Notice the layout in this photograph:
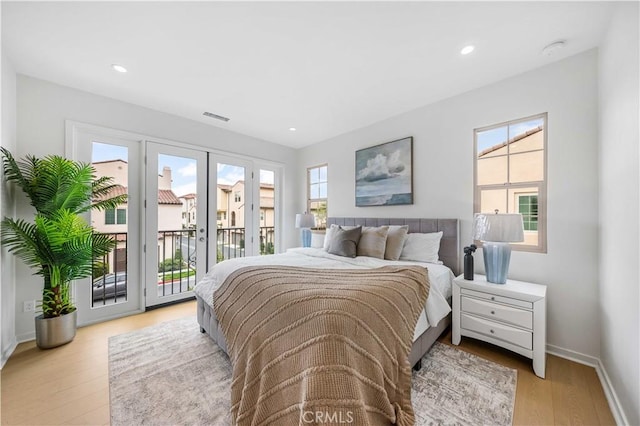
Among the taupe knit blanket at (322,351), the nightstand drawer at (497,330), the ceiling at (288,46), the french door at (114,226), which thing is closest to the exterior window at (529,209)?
the nightstand drawer at (497,330)

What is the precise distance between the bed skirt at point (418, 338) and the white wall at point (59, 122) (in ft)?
5.72

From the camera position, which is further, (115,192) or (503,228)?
(115,192)

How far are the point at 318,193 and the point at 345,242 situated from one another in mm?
1900

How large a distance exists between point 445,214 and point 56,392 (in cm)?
380

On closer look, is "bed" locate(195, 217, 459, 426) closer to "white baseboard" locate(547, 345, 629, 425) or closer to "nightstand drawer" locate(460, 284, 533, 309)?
"nightstand drawer" locate(460, 284, 533, 309)

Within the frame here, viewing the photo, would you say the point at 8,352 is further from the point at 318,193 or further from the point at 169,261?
the point at 318,193

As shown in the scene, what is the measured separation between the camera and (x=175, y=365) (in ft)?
6.41

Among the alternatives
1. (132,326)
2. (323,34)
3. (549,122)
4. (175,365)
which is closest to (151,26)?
(323,34)

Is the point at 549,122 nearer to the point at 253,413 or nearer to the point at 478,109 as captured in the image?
the point at 478,109

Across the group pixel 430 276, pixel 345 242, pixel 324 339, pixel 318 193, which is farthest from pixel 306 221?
pixel 324 339

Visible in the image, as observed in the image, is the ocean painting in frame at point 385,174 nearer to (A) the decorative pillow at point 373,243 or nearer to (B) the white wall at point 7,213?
(A) the decorative pillow at point 373,243

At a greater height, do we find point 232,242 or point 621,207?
point 621,207

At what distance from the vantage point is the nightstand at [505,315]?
1.82m

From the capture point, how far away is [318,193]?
15.2ft
